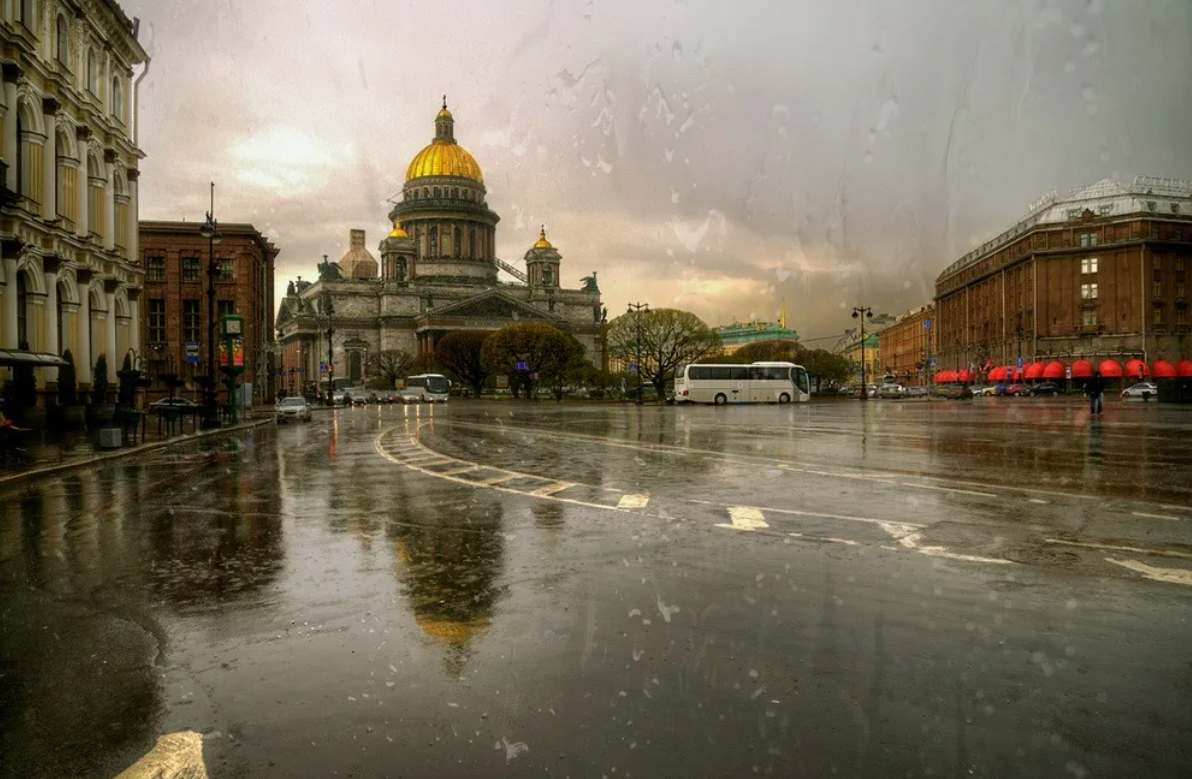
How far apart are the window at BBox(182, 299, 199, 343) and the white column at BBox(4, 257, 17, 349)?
37.3 metres

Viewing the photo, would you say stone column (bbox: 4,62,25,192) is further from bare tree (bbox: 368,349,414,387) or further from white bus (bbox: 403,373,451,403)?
bare tree (bbox: 368,349,414,387)

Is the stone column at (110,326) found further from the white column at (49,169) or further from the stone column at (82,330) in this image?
the white column at (49,169)

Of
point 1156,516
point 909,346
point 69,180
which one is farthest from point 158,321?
point 909,346

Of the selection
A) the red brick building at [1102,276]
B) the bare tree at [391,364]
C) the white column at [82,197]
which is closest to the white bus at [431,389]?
the bare tree at [391,364]

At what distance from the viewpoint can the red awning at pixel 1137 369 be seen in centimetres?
7694

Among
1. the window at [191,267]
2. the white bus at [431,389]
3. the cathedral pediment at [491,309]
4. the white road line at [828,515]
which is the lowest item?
the white road line at [828,515]

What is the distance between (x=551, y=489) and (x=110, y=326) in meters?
29.2

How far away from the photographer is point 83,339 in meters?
30.2

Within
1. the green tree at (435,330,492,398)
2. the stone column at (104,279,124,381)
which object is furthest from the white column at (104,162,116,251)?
the green tree at (435,330,492,398)

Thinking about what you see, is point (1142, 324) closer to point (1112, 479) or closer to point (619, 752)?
point (1112, 479)

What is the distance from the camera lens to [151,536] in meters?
8.63

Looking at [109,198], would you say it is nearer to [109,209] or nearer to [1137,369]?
[109,209]

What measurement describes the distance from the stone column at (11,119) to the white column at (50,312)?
3.34 meters

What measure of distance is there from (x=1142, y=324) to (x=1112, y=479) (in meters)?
80.3
